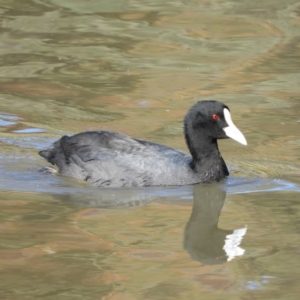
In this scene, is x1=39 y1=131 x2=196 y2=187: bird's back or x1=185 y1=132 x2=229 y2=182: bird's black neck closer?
x1=39 y1=131 x2=196 y2=187: bird's back

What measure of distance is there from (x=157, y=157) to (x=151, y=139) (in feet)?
4.36

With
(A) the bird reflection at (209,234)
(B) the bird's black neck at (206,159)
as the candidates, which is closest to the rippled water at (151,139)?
(A) the bird reflection at (209,234)

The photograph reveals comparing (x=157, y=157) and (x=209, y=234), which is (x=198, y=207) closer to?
(x=157, y=157)

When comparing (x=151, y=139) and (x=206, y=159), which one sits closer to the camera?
(x=206, y=159)

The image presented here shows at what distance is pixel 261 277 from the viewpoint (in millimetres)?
5562

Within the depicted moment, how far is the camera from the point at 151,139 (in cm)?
921

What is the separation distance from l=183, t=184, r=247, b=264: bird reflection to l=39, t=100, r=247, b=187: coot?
28cm

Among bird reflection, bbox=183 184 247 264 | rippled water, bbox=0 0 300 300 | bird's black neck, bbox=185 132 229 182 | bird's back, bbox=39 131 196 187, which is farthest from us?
bird's black neck, bbox=185 132 229 182

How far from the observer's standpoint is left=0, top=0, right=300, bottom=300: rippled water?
562 centimetres

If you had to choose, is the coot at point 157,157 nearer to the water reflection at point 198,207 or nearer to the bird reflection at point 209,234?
the water reflection at point 198,207

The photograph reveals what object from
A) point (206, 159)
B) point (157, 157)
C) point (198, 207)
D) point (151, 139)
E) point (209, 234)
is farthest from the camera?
point (151, 139)

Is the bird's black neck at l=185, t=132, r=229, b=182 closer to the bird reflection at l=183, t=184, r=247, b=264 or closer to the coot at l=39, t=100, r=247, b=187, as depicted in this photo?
the coot at l=39, t=100, r=247, b=187

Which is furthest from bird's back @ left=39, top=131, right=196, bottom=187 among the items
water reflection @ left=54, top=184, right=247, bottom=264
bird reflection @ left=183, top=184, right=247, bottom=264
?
bird reflection @ left=183, top=184, right=247, bottom=264

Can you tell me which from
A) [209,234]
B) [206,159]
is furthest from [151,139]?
[209,234]
